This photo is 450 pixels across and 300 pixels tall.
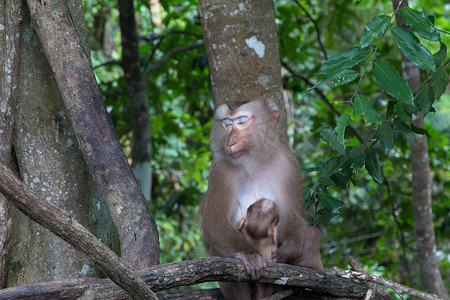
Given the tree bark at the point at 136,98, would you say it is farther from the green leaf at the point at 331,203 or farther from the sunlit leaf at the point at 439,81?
the sunlit leaf at the point at 439,81

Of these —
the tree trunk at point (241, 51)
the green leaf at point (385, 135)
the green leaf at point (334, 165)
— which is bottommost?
the green leaf at point (334, 165)

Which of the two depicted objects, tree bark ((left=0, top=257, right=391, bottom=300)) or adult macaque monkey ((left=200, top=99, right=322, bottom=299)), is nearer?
tree bark ((left=0, top=257, right=391, bottom=300))

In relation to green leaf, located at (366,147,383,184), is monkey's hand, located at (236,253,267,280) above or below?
below

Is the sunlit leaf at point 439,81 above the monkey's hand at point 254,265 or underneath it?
above

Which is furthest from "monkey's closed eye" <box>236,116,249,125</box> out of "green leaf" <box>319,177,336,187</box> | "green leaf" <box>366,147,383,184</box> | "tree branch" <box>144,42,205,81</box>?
"tree branch" <box>144,42,205,81</box>

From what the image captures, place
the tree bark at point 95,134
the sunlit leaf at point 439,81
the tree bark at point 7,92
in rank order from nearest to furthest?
the tree bark at point 95,134 < the tree bark at point 7,92 < the sunlit leaf at point 439,81

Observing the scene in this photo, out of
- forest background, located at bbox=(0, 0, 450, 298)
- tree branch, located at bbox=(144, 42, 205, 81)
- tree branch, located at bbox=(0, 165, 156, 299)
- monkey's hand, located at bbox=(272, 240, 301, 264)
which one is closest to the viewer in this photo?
tree branch, located at bbox=(0, 165, 156, 299)

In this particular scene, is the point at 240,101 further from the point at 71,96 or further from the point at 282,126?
the point at 71,96

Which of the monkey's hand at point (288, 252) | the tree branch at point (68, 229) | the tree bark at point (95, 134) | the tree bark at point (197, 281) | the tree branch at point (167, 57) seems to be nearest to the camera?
the tree branch at point (68, 229)

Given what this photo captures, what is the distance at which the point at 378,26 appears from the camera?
264cm

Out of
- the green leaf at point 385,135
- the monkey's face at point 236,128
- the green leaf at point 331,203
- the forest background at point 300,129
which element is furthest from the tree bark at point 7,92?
the green leaf at point 385,135

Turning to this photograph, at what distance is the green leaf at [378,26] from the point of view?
8.64 feet

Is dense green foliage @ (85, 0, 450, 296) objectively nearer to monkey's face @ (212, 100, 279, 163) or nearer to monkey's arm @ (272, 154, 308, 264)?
monkey's arm @ (272, 154, 308, 264)

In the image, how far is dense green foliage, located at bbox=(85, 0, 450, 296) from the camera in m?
2.70
